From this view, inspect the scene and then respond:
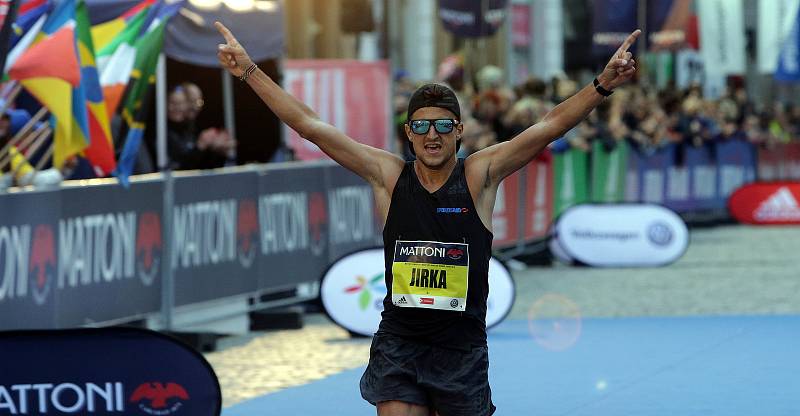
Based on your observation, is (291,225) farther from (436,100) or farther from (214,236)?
(436,100)

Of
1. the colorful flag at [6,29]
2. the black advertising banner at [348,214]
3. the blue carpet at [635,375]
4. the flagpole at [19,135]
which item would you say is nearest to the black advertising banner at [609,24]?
the black advertising banner at [348,214]

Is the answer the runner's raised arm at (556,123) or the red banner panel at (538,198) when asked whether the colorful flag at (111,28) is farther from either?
the red banner panel at (538,198)

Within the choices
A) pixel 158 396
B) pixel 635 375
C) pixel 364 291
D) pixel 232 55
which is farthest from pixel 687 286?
pixel 232 55

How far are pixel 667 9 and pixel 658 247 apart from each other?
12.9 m

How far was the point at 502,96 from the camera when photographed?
21.3 m

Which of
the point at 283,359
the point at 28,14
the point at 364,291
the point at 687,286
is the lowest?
the point at 687,286

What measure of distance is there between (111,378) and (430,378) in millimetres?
2071

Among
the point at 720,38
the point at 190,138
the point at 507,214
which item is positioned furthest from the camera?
the point at 720,38

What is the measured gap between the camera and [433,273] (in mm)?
6469

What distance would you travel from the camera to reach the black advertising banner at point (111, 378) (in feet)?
26.1

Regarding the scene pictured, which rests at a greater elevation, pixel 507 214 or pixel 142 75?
pixel 142 75

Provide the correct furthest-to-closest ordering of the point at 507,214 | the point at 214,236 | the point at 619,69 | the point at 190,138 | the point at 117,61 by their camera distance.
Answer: the point at 507,214 < the point at 190,138 < the point at 214,236 < the point at 117,61 < the point at 619,69

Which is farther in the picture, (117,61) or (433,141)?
(117,61)

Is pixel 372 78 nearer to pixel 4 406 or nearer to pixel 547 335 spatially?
pixel 547 335
